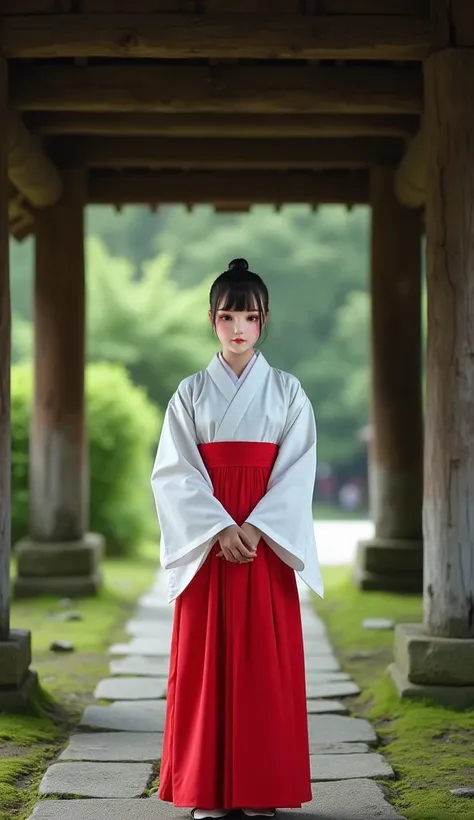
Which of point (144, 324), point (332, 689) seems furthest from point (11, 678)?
point (144, 324)

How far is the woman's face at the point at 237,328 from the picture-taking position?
149 inches

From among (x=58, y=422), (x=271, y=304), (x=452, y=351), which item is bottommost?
(x=58, y=422)

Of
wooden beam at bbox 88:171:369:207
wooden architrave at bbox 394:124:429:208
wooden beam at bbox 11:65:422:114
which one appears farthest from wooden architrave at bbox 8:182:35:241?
wooden architrave at bbox 394:124:429:208

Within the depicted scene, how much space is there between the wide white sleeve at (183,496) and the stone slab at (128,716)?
5.12ft

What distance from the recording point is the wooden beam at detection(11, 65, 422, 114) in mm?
6176

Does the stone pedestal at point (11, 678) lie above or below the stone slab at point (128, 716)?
above

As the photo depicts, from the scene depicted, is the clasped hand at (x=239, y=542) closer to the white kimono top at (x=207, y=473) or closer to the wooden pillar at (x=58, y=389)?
the white kimono top at (x=207, y=473)

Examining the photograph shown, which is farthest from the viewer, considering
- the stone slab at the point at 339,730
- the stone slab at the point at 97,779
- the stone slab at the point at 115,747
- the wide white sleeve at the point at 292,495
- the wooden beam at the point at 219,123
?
the wooden beam at the point at 219,123

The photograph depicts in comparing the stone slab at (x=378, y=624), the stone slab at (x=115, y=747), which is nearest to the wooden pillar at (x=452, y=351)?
the stone slab at (x=115, y=747)

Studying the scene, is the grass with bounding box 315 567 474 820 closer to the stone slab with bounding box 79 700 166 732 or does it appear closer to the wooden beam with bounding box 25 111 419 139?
the stone slab with bounding box 79 700 166 732

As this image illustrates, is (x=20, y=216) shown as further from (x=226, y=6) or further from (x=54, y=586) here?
(x=226, y=6)

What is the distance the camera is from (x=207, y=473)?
3799 millimetres

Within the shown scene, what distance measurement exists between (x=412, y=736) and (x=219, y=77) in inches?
141

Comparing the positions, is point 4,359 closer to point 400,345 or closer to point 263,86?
point 263,86
